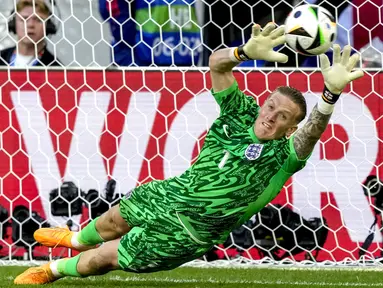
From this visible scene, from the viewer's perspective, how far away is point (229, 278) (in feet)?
20.5

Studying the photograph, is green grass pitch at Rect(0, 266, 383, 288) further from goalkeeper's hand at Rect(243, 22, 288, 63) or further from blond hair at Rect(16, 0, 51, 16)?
blond hair at Rect(16, 0, 51, 16)

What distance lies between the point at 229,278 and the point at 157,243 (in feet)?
3.55

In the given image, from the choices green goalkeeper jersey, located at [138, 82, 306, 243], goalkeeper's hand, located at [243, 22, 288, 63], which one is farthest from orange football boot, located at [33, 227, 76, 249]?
goalkeeper's hand, located at [243, 22, 288, 63]

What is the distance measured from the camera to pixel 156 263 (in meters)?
5.36

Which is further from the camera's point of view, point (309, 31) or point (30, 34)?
point (30, 34)

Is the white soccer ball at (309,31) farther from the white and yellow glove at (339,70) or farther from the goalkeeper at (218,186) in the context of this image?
the goalkeeper at (218,186)

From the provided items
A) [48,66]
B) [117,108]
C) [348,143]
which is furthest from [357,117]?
[48,66]

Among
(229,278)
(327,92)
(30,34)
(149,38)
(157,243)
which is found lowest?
(229,278)

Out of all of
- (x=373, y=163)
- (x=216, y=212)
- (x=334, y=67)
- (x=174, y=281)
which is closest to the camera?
(x=334, y=67)

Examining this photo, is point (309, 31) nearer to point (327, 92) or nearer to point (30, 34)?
point (327, 92)

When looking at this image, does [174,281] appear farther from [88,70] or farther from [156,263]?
[88,70]

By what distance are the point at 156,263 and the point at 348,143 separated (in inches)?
99.2

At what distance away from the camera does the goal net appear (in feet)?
24.0

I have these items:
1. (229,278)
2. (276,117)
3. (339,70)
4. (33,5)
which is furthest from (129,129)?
(339,70)
